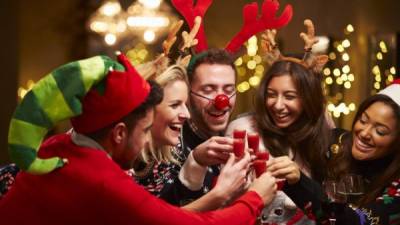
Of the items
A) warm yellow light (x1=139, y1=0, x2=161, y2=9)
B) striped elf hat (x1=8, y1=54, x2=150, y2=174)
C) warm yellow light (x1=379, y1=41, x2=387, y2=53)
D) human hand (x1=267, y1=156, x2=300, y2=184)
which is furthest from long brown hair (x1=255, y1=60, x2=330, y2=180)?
warm yellow light (x1=139, y1=0, x2=161, y2=9)

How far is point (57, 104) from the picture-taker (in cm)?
151

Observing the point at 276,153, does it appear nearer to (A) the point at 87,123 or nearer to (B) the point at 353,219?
(B) the point at 353,219

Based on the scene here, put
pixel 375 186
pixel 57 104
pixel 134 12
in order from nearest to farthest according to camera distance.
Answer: pixel 57 104, pixel 375 186, pixel 134 12

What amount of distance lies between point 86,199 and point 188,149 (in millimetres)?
911

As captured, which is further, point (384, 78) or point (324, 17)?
point (324, 17)

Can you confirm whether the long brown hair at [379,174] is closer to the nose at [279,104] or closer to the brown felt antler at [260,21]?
the nose at [279,104]

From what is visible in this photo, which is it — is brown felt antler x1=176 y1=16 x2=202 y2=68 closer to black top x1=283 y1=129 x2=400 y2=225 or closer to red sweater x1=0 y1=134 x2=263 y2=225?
black top x1=283 y1=129 x2=400 y2=225

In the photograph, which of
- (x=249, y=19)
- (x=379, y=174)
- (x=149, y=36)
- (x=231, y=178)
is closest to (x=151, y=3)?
(x=149, y=36)

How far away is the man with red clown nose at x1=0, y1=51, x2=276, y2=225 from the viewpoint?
1.51 meters

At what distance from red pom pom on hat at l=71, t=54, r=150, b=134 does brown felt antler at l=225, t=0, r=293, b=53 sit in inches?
49.1

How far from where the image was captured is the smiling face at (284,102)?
2496 millimetres

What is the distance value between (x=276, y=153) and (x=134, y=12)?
12.9ft

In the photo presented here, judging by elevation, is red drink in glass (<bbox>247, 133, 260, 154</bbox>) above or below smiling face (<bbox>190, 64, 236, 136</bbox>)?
below

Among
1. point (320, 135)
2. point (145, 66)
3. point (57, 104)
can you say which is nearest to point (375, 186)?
point (320, 135)
